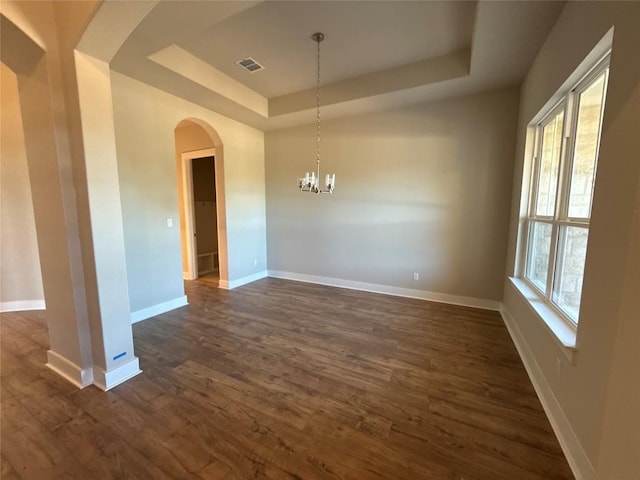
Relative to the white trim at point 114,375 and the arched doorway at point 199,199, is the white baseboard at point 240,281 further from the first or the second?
the white trim at point 114,375

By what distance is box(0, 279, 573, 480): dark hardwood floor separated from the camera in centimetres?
151

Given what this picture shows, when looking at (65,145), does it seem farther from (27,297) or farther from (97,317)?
(27,297)

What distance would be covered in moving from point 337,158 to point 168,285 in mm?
3317

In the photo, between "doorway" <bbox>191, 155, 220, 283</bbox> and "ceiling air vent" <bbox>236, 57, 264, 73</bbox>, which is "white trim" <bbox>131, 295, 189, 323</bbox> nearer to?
"doorway" <bbox>191, 155, 220, 283</bbox>

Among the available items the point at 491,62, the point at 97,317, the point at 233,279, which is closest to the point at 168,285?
the point at 233,279

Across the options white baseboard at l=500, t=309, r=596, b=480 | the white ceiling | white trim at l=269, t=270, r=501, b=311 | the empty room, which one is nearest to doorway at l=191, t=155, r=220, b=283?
the empty room

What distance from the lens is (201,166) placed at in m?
6.46

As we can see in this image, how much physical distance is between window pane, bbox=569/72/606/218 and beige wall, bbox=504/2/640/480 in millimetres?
248

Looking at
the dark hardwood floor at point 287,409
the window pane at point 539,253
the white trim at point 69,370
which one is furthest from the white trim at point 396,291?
the white trim at point 69,370

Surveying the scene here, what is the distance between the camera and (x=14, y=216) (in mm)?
3609

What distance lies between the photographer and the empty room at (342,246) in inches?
58.5

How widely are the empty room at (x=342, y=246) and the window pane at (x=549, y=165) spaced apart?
0.04m

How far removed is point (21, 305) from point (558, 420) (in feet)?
19.8

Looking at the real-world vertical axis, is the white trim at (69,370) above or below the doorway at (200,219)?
below
